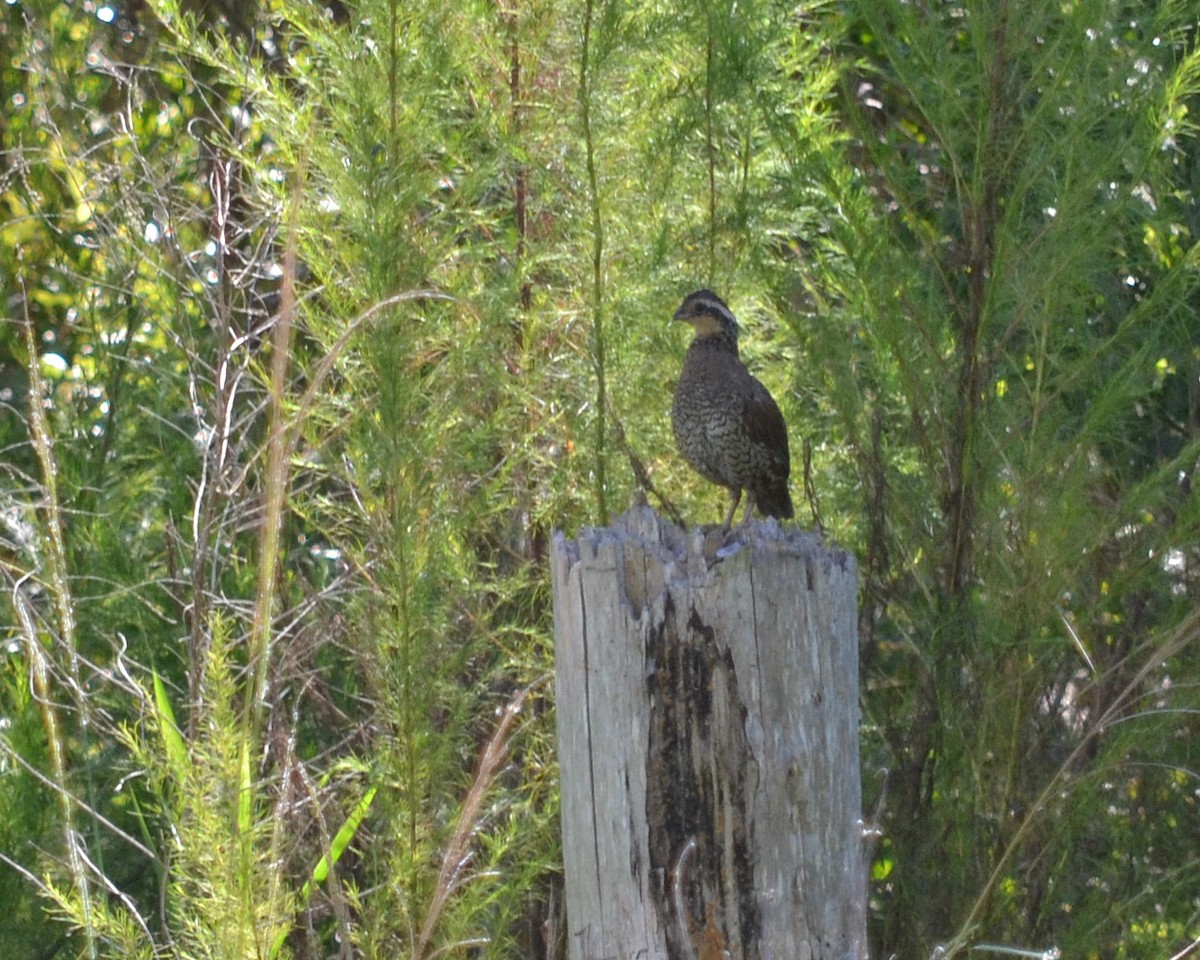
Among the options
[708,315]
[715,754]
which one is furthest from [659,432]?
[715,754]

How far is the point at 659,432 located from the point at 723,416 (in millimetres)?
353

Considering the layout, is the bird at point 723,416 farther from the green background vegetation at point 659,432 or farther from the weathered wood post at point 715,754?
the weathered wood post at point 715,754

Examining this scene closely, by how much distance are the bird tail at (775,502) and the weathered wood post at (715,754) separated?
1.65 metres

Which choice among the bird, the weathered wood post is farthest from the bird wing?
the weathered wood post

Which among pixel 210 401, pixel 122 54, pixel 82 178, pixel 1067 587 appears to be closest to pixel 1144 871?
pixel 1067 587

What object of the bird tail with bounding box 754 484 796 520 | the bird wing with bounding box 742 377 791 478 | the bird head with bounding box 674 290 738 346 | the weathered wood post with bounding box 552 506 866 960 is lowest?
the weathered wood post with bounding box 552 506 866 960

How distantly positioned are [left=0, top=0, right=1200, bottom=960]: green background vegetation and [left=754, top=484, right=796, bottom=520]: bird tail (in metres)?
0.11

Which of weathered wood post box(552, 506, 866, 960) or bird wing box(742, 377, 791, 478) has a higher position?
bird wing box(742, 377, 791, 478)

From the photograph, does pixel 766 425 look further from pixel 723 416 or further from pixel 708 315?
pixel 708 315

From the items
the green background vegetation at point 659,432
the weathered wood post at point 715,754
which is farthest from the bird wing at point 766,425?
the weathered wood post at point 715,754

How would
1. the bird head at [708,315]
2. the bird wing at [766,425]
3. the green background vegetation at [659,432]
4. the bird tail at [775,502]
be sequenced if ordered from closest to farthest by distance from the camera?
the green background vegetation at [659,432] → the bird head at [708,315] → the bird wing at [766,425] → the bird tail at [775,502]

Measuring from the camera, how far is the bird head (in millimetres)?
3607

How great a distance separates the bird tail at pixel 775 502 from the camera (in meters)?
3.95

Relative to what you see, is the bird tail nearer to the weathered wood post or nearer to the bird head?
the bird head
